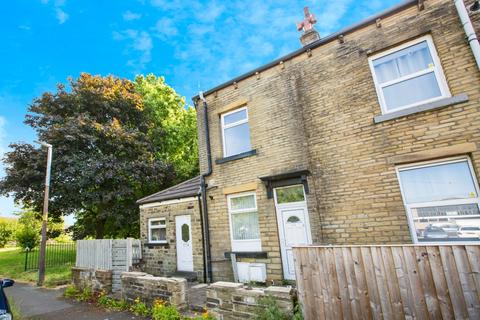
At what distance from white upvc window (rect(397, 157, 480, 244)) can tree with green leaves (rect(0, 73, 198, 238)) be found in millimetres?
15193

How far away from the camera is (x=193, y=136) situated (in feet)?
69.5

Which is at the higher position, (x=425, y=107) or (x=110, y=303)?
(x=425, y=107)

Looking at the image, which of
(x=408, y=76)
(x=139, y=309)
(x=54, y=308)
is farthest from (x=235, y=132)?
(x=54, y=308)

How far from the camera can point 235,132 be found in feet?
30.4

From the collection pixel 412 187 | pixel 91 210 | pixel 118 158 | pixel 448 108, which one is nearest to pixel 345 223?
pixel 412 187

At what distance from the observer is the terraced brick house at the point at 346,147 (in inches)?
216

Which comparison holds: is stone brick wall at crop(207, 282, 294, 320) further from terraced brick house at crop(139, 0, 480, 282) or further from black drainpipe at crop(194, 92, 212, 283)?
black drainpipe at crop(194, 92, 212, 283)

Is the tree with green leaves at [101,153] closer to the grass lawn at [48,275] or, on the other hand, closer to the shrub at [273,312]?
the grass lawn at [48,275]

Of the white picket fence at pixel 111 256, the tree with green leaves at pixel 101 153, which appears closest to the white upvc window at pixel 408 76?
the white picket fence at pixel 111 256

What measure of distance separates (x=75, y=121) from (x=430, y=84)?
726 inches

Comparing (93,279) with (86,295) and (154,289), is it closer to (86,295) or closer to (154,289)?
(86,295)

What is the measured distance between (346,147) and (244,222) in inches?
161

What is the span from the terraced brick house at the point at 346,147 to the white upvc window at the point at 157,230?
191 centimetres

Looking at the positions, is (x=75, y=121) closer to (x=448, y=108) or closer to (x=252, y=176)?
(x=252, y=176)
